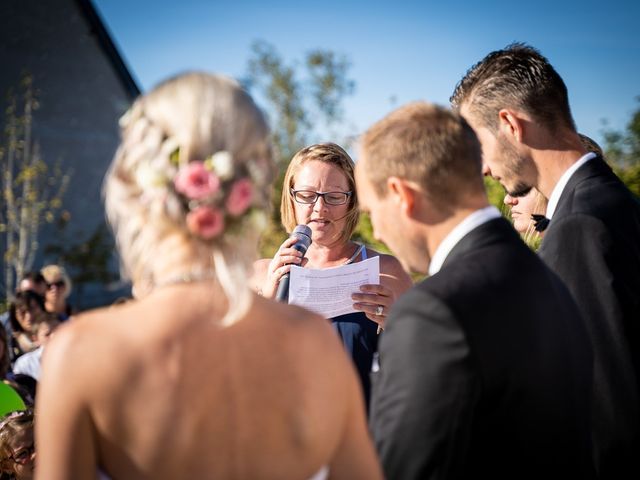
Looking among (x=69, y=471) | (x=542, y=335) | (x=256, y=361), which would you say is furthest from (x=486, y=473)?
(x=69, y=471)

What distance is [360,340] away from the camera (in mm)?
3814

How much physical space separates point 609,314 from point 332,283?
1398mm

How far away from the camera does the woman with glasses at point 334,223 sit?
151 inches

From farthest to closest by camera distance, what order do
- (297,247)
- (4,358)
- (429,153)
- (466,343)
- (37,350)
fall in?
(37,350), (4,358), (297,247), (429,153), (466,343)

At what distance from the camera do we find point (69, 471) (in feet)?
5.45

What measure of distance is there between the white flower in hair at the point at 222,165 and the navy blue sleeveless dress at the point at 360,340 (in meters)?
2.20

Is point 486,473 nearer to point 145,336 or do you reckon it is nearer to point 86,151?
point 145,336

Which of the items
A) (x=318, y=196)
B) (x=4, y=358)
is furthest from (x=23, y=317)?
(x=318, y=196)

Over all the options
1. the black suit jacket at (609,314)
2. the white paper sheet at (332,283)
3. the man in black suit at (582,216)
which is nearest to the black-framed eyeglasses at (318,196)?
the white paper sheet at (332,283)

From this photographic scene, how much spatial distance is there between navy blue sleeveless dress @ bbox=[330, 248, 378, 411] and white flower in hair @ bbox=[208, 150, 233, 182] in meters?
2.20

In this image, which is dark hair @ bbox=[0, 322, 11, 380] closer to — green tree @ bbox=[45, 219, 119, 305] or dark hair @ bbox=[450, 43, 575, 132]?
dark hair @ bbox=[450, 43, 575, 132]

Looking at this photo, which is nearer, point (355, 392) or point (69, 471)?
point (69, 471)

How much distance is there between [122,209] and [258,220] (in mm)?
364

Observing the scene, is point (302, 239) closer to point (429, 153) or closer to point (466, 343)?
point (429, 153)
